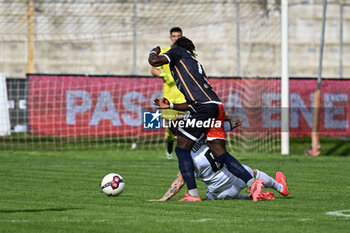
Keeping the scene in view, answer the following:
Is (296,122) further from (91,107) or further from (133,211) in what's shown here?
(133,211)

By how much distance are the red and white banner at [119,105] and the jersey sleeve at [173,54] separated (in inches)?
499

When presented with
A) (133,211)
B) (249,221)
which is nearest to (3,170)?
(133,211)

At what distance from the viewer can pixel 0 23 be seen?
74.6ft

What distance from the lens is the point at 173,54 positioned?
28.8ft

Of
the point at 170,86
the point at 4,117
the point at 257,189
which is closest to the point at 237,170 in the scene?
the point at 257,189

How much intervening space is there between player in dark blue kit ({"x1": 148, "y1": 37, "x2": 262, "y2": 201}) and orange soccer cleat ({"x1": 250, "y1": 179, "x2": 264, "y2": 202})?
0.13 ft

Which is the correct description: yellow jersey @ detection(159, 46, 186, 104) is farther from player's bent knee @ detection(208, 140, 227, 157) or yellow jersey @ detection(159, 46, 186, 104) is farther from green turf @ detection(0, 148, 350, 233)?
player's bent knee @ detection(208, 140, 227, 157)

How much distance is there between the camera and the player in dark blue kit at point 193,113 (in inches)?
339

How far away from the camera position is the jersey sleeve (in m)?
8.71

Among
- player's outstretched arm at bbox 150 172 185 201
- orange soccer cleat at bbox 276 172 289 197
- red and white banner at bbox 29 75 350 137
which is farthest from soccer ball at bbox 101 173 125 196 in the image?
red and white banner at bbox 29 75 350 137

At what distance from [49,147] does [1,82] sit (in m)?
2.58

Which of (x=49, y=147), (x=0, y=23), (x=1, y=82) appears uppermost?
(x=0, y=23)

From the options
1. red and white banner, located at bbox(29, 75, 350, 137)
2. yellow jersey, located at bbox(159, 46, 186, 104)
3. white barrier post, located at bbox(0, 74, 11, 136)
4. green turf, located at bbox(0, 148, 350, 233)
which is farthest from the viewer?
red and white banner, located at bbox(29, 75, 350, 137)

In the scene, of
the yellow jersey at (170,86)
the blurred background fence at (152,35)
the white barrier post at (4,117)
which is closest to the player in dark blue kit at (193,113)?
the yellow jersey at (170,86)
